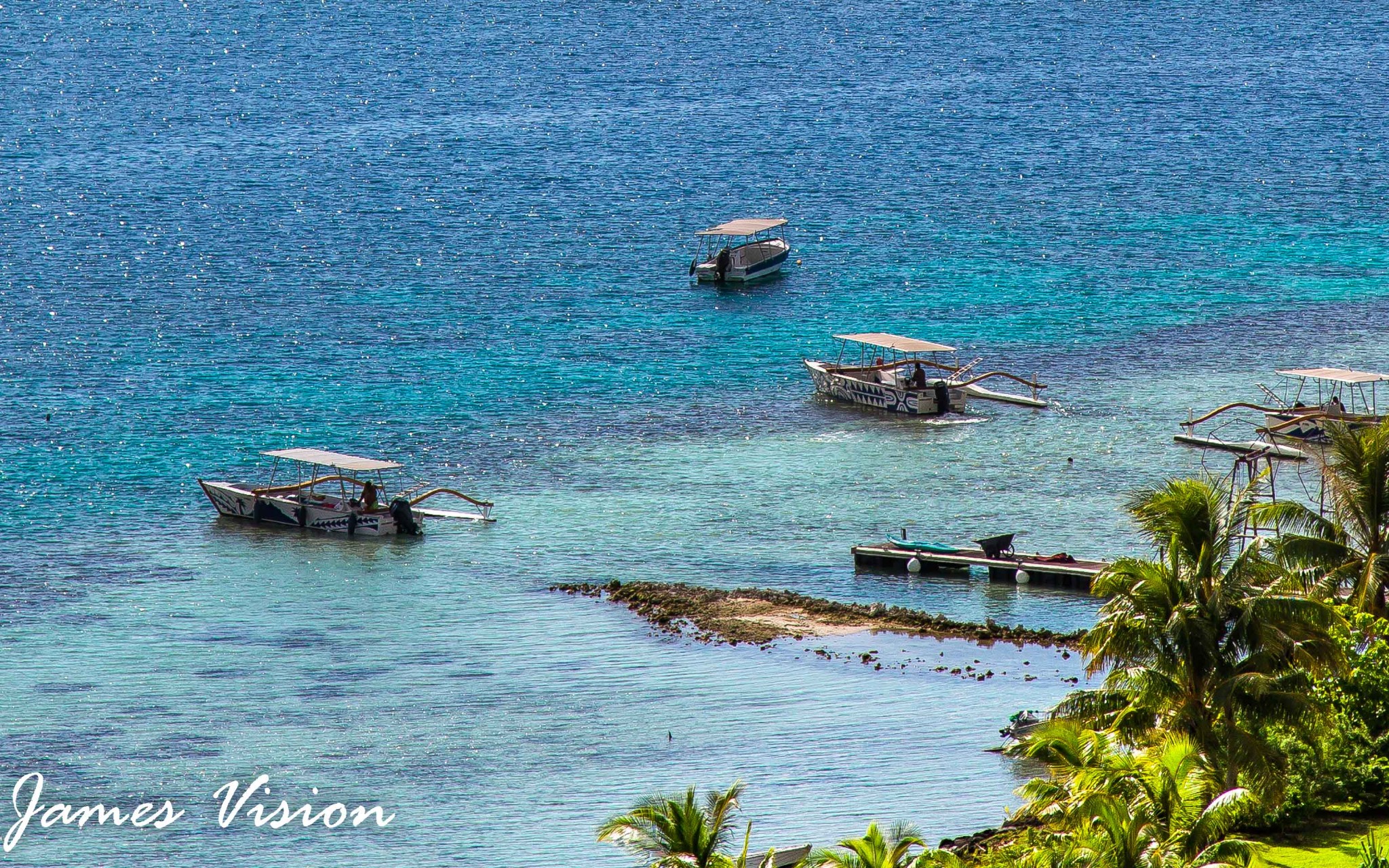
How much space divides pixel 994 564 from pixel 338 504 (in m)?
29.4

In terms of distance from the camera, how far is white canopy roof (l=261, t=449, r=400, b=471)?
86062 mm

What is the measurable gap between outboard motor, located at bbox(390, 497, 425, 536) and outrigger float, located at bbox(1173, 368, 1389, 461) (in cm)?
3710

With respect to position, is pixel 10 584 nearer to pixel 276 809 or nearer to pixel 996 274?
pixel 276 809

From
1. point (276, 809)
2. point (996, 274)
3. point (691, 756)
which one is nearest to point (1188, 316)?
point (996, 274)

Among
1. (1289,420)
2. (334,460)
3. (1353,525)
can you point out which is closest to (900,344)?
(1289,420)

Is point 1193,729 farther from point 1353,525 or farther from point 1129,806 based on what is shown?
point 1353,525

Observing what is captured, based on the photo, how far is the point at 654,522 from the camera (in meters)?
86.3

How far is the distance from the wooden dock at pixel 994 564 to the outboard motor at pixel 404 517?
1976 cm

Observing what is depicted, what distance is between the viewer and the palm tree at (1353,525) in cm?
5056

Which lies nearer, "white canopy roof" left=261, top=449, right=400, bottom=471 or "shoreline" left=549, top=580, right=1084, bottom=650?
"shoreline" left=549, top=580, right=1084, bottom=650

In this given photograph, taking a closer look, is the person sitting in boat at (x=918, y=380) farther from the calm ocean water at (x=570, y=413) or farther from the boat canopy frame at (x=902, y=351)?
the calm ocean water at (x=570, y=413)

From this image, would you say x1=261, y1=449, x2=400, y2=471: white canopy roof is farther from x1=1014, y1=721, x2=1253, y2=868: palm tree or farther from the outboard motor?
x1=1014, y1=721, x2=1253, y2=868: palm tree

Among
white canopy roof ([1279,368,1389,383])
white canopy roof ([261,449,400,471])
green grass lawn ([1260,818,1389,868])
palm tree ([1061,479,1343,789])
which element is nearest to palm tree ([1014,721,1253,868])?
palm tree ([1061,479,1343,789])

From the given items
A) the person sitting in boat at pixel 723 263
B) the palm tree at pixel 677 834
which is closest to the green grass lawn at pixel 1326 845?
the palm tree at pixel 677 834
